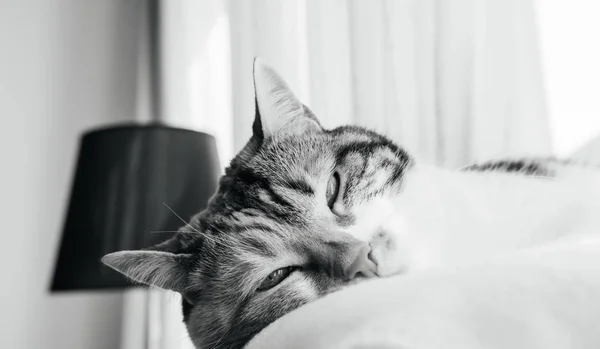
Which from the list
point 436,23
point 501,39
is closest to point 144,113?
point 436,23

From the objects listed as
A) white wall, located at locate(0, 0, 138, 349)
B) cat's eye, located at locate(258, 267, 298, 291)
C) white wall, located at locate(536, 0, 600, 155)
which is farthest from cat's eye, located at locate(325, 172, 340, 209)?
white wall, located at locate(0, 0, 138, 349)

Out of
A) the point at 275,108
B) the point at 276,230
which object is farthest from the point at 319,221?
the point at 275,108

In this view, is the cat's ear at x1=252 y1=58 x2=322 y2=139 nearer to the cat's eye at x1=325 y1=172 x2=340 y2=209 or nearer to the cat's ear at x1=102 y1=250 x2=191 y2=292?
the cat's eye at x1=325 y1=172 x2=340 y2=209

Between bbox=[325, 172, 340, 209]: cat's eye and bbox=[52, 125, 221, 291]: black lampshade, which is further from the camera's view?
bbox=[52, 125, 221, 291]: black lampshade

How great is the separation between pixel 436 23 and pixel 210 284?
1086 mm

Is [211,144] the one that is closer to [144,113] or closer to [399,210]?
[399,210]

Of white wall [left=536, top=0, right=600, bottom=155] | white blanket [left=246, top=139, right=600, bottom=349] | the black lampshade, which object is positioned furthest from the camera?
the black lampshade

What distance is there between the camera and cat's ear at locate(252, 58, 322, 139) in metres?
0.97

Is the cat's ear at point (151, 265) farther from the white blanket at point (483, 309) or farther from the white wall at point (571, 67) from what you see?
the white wall at point (571, 67)

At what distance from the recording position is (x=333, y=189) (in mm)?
907

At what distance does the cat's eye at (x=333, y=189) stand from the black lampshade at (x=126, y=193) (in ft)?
2.74

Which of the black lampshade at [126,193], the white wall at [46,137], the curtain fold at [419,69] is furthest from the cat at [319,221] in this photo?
the white wall at [46,137]

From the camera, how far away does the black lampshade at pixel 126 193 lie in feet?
5.18

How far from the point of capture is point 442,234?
89cm
